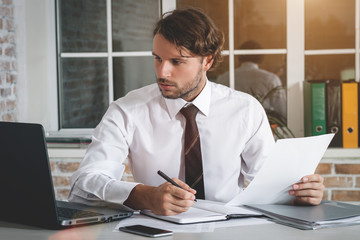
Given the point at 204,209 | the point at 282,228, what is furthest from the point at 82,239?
the point at 282,228

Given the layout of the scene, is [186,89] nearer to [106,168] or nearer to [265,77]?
[106,168]

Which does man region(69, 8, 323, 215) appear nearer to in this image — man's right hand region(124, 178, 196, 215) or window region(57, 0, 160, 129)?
man's right hand region(124, 178, 196, 215)

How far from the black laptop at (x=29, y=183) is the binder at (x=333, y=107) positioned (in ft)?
5.70

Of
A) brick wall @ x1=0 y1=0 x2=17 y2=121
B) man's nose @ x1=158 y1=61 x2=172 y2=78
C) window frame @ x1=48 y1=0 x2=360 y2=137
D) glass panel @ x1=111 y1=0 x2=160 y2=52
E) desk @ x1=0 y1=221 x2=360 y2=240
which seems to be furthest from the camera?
glass panel @ x1=111 y1=0 x2=160 y2=52

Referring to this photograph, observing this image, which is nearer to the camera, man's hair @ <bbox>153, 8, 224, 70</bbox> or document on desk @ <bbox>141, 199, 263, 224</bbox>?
document on desk @ <bbox>141, 199, 263, 224</bbox>

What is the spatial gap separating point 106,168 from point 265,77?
5.25 ft

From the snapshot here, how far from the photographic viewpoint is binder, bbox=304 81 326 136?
2912 millimetres

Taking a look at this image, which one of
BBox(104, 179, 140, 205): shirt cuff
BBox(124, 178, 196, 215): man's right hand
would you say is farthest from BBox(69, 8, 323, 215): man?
BBox(124, 178, 196, 215): man's right hand

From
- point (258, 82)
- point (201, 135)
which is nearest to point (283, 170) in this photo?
point (201, 135)

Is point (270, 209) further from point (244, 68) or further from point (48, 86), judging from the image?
point (48, 86)

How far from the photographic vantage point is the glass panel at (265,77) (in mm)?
3180

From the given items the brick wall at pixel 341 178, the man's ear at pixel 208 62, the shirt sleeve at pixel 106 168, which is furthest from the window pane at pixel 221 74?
the shirt sleeve at pixel 106 168

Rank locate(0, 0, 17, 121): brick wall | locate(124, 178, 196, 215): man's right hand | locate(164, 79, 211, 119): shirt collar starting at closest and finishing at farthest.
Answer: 1. locate(124, 178, 196, 215): man's right hand
2. locate(164, 79, 211, 119): shirt collar
3. locate(0, 0, 17, 121): brick wall

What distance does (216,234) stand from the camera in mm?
1359
